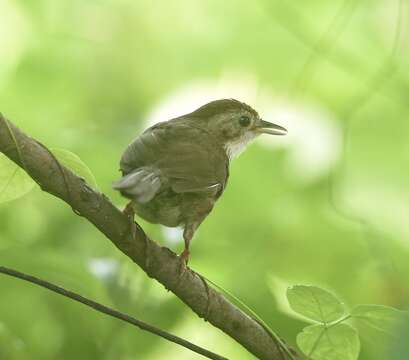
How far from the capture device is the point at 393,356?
1714mm

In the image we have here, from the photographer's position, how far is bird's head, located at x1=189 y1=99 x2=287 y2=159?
5367mm

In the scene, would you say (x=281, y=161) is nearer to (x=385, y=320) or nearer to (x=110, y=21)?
(x=110, y=21)

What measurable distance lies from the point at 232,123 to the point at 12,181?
111 inches

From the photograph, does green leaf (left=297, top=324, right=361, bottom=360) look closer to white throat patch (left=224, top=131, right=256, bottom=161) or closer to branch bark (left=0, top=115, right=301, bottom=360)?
branch bark (left=0, top=115, right=301, bottom=360)

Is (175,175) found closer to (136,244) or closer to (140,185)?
(140,185)

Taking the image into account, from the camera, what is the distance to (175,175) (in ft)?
12.7

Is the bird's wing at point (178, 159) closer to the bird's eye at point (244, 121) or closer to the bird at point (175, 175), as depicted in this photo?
the bird at point (175, 175)

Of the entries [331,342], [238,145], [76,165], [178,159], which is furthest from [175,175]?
[238,145]

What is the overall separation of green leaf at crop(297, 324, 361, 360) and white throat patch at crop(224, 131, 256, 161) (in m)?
2.57

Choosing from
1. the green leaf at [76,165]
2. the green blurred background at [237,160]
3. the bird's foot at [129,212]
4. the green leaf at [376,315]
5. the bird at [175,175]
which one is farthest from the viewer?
the green blurred background at [237,160]

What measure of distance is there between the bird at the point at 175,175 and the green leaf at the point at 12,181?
441 mm

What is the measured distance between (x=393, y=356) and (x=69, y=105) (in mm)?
5046

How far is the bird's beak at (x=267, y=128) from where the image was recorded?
18.0 ft

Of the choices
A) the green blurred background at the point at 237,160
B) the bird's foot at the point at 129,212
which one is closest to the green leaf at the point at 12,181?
the bird's foot at the point at 129,212
